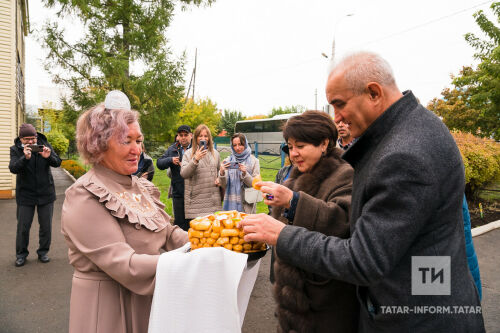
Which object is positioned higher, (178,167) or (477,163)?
(477,163)

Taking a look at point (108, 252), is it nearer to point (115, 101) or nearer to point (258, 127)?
point (115, 101)

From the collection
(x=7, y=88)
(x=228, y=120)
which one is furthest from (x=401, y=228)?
(x=228, y=120)

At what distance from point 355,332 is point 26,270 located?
17.6ft

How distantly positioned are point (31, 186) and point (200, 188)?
298cm

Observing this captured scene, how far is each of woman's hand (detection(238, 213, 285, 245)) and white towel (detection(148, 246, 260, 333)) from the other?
113mm

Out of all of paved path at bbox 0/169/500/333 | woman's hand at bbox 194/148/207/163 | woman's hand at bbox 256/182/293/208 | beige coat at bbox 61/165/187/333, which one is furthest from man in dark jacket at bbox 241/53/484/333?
woman's hand at bbox 194/148/207/163

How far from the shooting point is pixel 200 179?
5.36 meters

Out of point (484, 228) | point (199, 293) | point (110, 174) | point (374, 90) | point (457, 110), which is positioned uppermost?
point (457, 110)

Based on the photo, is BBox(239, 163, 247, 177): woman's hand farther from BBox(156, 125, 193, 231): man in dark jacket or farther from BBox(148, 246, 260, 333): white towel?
BBox(148, 246, 260, 333): white towel

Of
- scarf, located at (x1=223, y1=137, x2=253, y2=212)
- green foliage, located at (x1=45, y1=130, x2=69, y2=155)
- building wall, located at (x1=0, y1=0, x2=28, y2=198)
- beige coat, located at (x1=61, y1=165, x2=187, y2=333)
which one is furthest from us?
green foliage, located at (x1=45, y1=130, x2=69, y2=155)

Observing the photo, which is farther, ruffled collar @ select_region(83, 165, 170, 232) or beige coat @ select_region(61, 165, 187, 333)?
ruffled collar @ select_region(83, 165, 170, 232)

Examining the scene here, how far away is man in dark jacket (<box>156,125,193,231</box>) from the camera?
5.62 m

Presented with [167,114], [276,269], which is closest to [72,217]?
[276,269]

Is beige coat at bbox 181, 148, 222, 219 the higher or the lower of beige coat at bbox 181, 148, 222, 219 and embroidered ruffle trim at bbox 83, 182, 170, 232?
the lower
